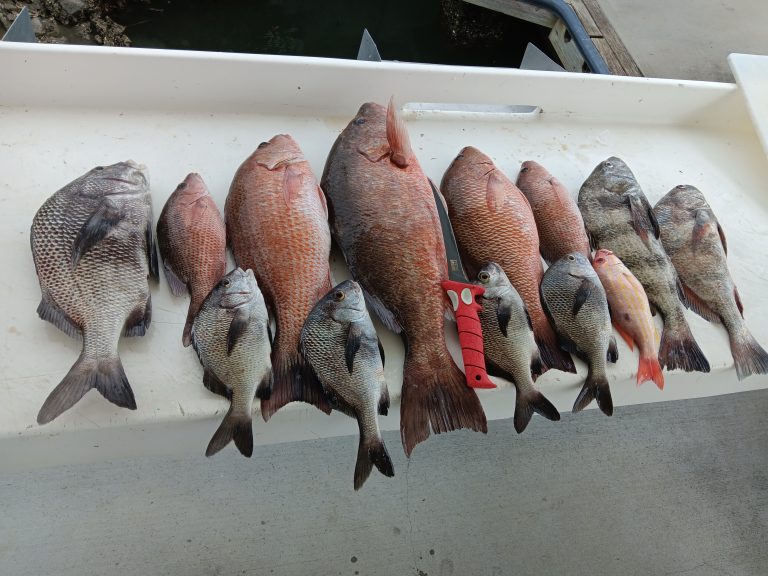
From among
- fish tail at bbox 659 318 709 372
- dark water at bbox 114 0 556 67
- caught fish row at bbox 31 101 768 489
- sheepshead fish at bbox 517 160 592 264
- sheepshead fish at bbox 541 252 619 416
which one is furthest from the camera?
dark water at bbox 114 0 556 67

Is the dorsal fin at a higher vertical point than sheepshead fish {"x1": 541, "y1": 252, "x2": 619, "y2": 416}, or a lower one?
higher

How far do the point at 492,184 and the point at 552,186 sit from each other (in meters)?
0.23

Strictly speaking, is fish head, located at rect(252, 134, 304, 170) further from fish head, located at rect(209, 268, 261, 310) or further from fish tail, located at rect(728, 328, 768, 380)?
fish tail, located at rect(728, 328, 768, 380)

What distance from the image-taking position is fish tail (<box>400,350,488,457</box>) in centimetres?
110

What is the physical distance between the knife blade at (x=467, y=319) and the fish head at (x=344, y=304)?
231mm

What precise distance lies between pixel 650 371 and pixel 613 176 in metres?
0.67

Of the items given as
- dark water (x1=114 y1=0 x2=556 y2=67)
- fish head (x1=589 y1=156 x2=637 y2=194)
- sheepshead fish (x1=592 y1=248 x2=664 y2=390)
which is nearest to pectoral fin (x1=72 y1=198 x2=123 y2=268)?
sheepshead fish (x1=592 y1=248 x2=664 y2=390)

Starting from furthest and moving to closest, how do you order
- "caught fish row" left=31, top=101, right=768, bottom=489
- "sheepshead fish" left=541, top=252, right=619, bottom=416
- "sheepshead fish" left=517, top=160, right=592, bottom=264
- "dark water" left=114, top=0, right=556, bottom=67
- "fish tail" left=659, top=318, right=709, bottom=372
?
"dark water" left=114, top=0, right=556, bottom=67 < "sheepshead fish" left=517, top=160, right=592, bottom=264 < "fish tail" left=659, top=318, right=709, bottom=372 < "sheepshead fish" left=541, top=252, right=619, bottom=416 < "caught fish row" left=31, top=101, right=768, bottom=489

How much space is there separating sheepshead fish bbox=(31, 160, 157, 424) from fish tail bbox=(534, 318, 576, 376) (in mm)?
952

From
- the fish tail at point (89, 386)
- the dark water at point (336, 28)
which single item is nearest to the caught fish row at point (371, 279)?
the fish tail at point (89, 386)

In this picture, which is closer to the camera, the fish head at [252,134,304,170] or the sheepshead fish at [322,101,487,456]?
the sheepshead fish at [322,101,487,456]

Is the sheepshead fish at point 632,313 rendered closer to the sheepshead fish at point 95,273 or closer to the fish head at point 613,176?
the fish head at point 613,176

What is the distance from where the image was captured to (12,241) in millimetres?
1310

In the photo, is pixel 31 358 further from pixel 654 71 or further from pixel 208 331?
pixel 654 71
